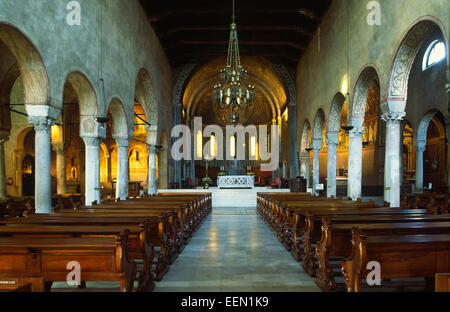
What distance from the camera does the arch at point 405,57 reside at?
854 centimetres

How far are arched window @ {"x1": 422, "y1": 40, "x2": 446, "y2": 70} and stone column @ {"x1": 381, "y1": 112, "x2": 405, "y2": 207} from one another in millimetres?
7361

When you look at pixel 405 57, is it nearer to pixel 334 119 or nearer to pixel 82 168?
pixel 334 119

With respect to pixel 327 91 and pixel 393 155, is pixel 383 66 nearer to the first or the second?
pixel 393 155

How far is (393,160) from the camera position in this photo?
994cm

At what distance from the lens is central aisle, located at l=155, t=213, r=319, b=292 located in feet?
15.8

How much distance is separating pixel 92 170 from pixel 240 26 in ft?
40.1

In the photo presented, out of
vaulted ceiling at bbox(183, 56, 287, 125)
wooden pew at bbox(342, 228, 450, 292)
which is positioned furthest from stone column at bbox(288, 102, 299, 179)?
wooden pew at bbox(342, 228, 450, 292)

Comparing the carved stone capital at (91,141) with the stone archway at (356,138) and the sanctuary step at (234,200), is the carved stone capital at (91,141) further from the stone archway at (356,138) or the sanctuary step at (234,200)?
the stone archway at (356,138)

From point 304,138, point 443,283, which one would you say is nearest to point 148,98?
point 304,138

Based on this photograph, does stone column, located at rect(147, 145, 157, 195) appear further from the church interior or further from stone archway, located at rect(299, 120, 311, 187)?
stone archway, located at rect(299, 120, 311, 187)
